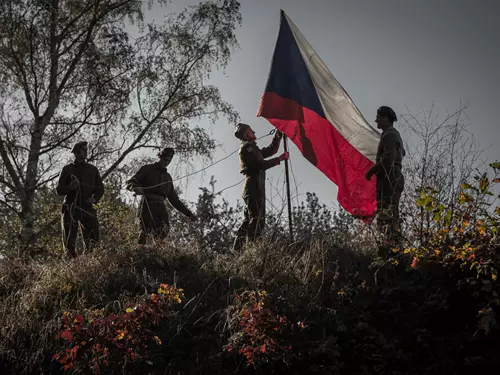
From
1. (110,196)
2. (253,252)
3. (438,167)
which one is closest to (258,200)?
(253,252)

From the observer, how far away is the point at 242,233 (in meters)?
8.28

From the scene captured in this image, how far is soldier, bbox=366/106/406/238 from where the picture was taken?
7.05 metres

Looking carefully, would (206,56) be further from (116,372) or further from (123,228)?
(116,372)

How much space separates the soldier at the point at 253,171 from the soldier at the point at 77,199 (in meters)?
2.39

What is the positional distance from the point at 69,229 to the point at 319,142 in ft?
12.9

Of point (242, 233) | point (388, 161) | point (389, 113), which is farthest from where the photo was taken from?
point (242, 233)

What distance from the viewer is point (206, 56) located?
16.0m

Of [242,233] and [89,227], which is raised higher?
[89,227]

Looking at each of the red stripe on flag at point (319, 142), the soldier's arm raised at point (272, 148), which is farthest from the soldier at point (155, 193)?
the red stripe on flag at point (319, 142)

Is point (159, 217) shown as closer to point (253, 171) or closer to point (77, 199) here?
point (77, 199)

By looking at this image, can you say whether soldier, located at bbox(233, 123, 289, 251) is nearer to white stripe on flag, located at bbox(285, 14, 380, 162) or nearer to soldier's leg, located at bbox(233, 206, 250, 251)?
soldier's leg, located at bbox(233, 206, 250, 251)

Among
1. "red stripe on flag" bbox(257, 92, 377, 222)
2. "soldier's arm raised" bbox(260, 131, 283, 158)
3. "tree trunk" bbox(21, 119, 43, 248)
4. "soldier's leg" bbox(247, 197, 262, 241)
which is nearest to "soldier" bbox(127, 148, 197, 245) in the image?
"soldier's leg" bbox(247, 197, 262, 241)

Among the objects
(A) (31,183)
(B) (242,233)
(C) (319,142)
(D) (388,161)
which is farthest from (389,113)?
(A) (31,183)

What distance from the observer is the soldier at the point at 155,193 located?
8.91 metres
